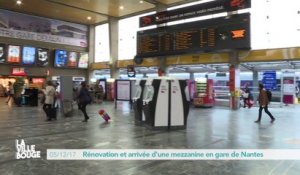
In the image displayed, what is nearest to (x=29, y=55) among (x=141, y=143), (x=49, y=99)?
(x=49, y=99)

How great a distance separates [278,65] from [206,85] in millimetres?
4356

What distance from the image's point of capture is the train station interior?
18.9 feet

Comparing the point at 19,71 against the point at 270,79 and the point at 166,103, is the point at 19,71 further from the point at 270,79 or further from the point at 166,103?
the point at 270,79

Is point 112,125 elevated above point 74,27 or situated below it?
below

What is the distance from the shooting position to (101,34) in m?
25.8

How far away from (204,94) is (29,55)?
13437 mm

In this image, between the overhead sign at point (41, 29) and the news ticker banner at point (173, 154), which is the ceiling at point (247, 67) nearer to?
the overhead sign at point (41, 29)

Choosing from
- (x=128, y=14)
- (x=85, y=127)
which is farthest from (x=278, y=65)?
(x=85, y=127)

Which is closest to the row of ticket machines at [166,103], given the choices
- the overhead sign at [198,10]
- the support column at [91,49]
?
the overhead sign at [198,10]

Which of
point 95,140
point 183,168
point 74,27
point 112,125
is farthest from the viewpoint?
point 74,27

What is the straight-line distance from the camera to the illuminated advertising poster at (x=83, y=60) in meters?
25.1

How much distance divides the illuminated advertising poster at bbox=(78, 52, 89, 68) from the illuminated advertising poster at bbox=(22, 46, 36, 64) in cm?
391

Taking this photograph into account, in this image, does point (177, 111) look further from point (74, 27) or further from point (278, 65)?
point (74, 27)

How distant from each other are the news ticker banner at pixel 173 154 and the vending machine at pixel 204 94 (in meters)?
11.2
